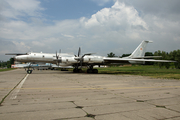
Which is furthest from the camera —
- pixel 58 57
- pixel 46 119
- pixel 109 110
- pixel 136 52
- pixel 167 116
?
pixel 136 52

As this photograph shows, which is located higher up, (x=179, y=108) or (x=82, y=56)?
(x=82, y=56)

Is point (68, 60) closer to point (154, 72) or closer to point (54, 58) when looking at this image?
point (54, 58)

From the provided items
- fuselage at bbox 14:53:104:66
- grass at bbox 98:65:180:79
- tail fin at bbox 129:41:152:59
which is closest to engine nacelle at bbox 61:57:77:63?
fuselage at bbox 14:53:104:66

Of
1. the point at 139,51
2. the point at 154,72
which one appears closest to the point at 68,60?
the point at 139,51

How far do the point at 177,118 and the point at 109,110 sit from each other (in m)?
1.74

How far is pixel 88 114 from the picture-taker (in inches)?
151

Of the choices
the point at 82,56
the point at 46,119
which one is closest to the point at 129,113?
the point at 46,119

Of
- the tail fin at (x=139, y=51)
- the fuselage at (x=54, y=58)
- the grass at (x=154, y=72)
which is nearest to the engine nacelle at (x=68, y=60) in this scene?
the fuselage at (x=54, y=58)

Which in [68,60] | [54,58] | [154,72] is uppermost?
[54,58]

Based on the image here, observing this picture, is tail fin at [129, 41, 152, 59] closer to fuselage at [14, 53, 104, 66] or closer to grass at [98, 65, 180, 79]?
grass at [98, 65, 180, 79]

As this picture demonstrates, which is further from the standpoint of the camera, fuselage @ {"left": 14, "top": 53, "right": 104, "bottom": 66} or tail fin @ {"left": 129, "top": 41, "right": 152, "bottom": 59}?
tail fin @ {"left": 129, "top": 41, "right": 152, "bottom": 59}

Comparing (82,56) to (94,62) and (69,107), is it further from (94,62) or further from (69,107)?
(69,107)

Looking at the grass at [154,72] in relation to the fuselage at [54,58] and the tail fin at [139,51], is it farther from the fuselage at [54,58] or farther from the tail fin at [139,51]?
the fuselage at [54,58]

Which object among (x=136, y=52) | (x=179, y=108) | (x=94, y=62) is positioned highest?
(x=136, y=52)
